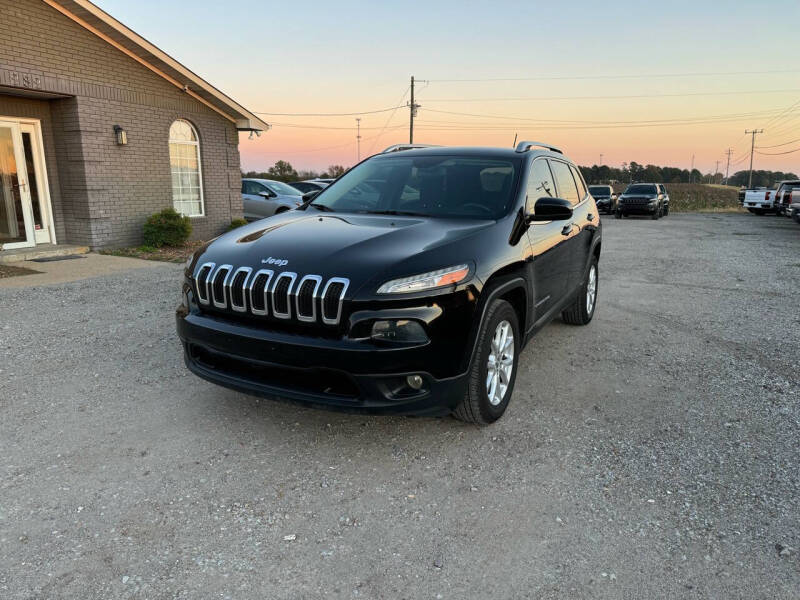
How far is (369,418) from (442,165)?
208 cm

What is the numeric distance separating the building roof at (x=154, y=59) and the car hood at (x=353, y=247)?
9305mm

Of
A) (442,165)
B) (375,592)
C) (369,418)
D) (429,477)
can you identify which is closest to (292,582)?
(375,592)

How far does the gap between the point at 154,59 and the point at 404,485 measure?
467 inches

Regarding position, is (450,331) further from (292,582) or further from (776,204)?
(776,204)

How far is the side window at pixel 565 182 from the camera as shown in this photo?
518cm

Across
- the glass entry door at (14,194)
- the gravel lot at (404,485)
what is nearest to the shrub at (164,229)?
the glass entry door at (14,194)

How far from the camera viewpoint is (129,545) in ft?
8.23

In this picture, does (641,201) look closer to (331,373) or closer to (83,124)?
(83,124)

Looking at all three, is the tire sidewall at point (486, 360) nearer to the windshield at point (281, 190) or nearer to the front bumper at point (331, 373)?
the front bumper at point (331, 373)

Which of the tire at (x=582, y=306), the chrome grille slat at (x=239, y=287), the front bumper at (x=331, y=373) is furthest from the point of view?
the tire at (x=582, y=306)

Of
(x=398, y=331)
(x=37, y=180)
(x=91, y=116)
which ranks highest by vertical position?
(x=91, y=116)

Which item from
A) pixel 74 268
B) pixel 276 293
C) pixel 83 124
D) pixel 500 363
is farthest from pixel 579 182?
pixel 83 124

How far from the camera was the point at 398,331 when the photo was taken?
296cm

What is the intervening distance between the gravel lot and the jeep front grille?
86 cm
